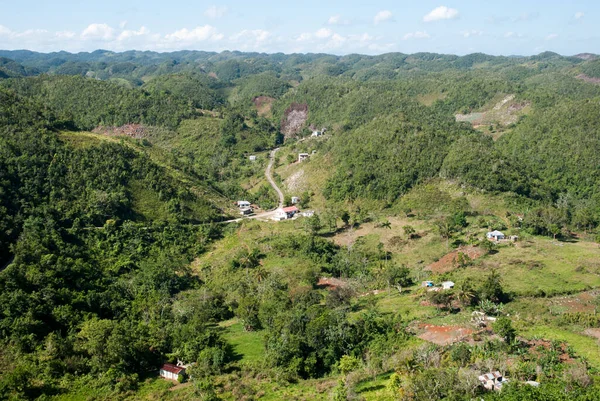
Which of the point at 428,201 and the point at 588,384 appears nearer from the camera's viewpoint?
the point at 588,384

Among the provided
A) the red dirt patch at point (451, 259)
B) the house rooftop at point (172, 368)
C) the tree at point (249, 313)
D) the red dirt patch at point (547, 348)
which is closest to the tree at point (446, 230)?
the red dirt patch at point (451, 259)

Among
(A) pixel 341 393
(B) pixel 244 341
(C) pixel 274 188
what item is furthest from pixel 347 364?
(C) pixel 274 188

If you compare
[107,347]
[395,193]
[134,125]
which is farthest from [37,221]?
[134,125]

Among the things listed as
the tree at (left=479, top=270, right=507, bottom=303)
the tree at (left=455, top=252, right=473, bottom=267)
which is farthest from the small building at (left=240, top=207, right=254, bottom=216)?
the tree at (left=479, top=270, right=507, bottom=303)

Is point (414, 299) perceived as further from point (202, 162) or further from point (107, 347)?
point (202, 162)

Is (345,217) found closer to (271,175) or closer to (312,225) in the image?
(312,225)
